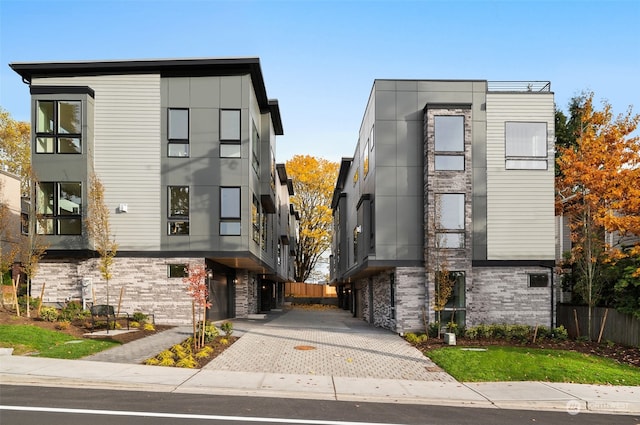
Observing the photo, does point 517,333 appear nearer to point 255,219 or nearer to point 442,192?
point 442,192

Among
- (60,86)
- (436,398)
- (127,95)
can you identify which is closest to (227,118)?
(127,95)

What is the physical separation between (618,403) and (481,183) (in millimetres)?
11413

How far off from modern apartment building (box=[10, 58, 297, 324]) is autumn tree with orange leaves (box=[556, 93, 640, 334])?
13.2 metres

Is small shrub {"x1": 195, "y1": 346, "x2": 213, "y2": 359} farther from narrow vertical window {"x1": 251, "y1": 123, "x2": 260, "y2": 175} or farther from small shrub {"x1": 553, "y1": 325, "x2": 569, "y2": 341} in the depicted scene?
small shrub {"x1": 553, "y1": 325, "x2": 569, "y2": 341}

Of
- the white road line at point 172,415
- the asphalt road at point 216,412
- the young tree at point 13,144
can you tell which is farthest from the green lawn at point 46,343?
the young tree at point 13,144

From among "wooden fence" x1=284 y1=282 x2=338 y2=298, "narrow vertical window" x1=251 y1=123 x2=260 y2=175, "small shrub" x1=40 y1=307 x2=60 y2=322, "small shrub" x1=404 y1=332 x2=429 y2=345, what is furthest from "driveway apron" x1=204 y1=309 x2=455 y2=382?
"wooden fence" x1=284 y1=282 x2=338 y2=298

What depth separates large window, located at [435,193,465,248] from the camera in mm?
19984

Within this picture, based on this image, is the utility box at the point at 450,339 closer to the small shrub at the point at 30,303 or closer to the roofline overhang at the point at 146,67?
the roofline overhang at the point at 146,67

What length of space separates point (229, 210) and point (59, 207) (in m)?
6.88

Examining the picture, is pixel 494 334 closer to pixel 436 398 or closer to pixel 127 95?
Result: pixel 436 398

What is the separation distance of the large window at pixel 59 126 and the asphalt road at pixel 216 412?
13391mm

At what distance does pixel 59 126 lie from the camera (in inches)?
824

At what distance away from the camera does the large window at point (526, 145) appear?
2061 cm

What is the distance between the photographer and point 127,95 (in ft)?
70.4
